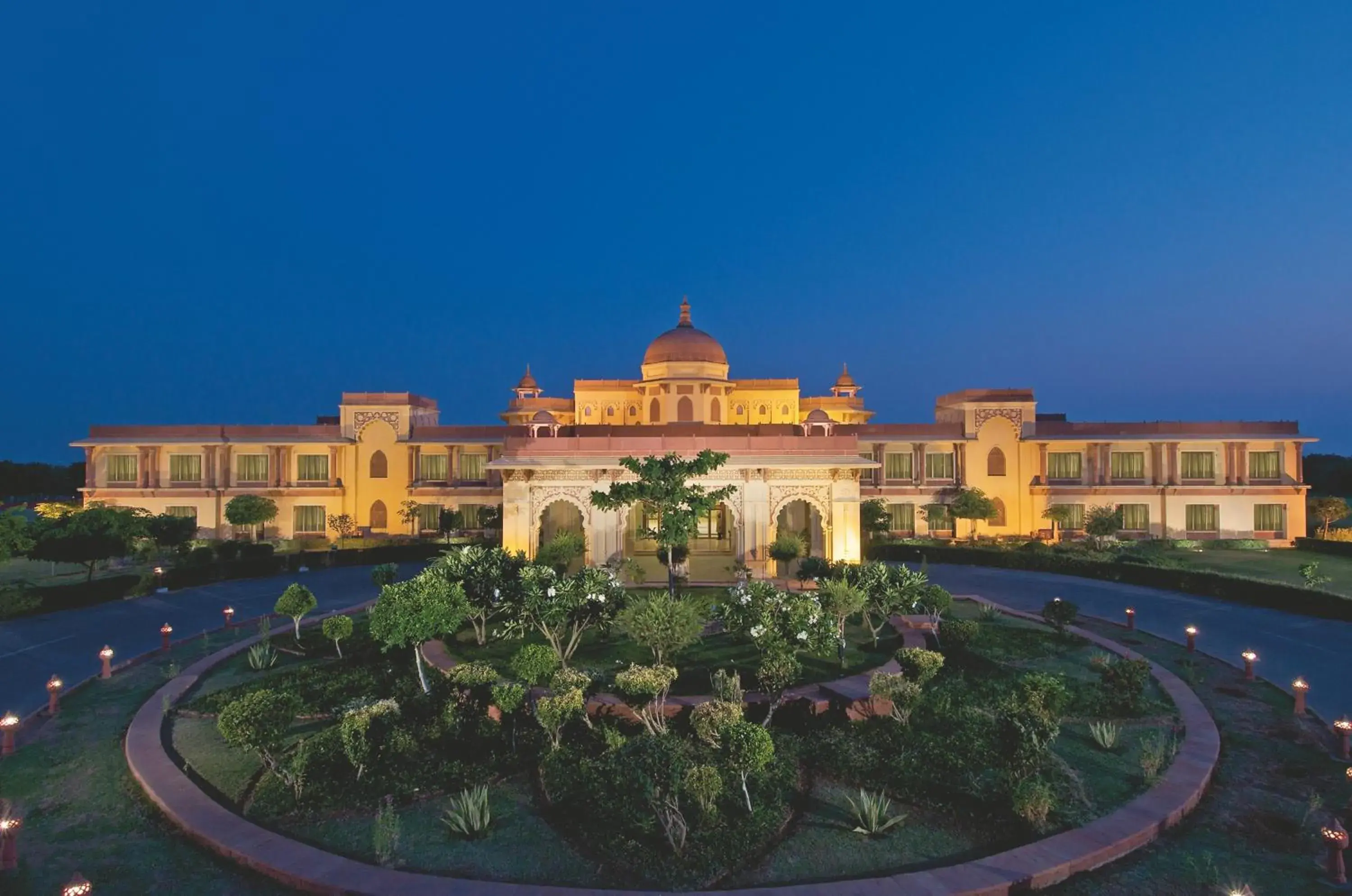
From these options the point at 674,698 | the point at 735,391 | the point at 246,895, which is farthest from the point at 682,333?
the point at 246,895

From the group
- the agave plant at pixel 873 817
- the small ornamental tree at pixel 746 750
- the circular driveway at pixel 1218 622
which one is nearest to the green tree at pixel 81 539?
the small ornamental tree at pixel 746 750

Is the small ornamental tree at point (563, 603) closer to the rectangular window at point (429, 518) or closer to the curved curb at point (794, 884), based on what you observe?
the curved curb at point (794, 884)

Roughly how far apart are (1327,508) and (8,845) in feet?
135

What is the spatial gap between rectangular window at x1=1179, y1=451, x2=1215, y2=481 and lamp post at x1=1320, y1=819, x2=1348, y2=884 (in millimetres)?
30543

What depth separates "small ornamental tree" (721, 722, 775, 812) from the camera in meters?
7.33

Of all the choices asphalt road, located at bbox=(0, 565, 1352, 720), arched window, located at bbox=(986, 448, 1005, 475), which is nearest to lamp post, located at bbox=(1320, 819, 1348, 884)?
asphalt road, located at bbox=(0, 565, 1352, 720)

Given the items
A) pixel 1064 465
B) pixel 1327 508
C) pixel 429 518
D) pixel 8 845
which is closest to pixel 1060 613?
pixel 8 845

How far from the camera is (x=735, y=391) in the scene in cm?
3559

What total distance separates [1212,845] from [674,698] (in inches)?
237

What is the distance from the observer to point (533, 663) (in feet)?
31.8

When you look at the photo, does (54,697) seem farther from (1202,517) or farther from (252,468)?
(1202,517)

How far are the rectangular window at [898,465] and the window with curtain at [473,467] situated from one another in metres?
17.5

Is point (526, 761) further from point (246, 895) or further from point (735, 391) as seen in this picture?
point (735, 391)

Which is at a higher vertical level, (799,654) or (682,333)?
(682,333)
